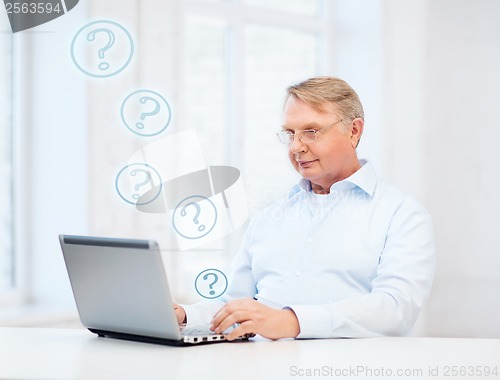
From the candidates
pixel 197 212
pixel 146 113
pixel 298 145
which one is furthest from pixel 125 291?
pixel 146 113

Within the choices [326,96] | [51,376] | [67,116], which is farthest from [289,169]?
[51,376]

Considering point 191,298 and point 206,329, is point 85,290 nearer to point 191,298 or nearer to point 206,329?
point 206,329

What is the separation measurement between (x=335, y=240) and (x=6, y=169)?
5.10ft

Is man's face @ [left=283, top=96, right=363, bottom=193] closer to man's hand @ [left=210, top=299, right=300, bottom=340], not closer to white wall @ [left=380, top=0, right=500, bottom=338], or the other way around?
man's hand @ [left=210, top=299, right=300, bottom=340]

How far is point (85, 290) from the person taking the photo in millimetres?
1682

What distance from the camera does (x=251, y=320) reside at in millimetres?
1647

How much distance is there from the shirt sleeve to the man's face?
0.24 metres

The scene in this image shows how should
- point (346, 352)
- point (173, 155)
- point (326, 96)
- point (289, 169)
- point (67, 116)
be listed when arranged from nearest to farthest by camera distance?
point (346, 352), point (326, 96), point (67, 116), point (173, 155), point (289, 169)

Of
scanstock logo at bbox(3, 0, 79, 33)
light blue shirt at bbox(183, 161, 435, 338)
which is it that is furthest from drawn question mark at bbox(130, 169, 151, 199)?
light blue shirt at bbox(183, 161, 435, 338)

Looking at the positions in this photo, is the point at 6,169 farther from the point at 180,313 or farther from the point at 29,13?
the point at 180,313

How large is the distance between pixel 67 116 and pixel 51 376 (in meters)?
1.90

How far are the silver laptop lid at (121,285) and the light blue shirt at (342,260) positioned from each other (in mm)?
260

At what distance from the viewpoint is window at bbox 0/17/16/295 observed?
3.09 metres

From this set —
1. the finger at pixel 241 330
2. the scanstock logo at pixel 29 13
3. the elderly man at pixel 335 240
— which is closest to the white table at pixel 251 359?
the finger at pixel 241 330
